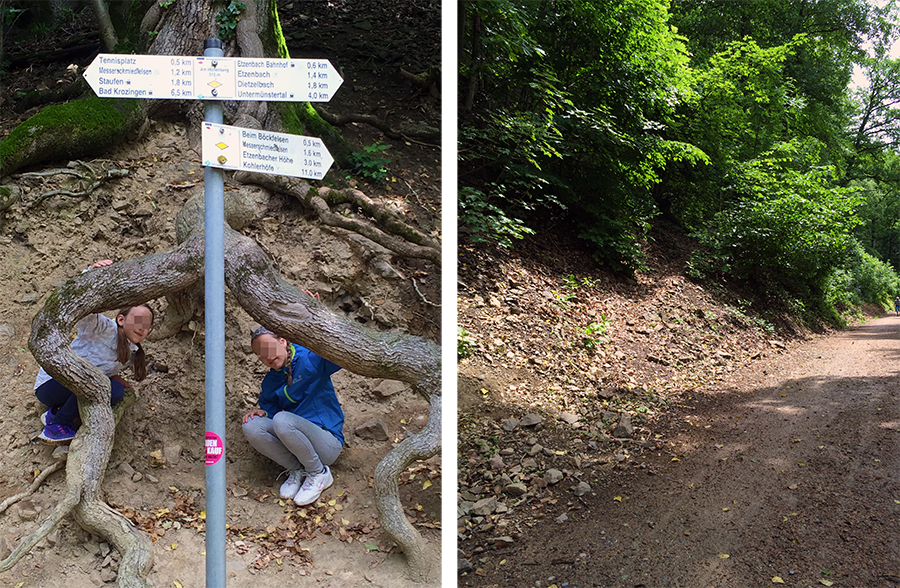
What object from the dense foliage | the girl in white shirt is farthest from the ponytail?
the dense foliage

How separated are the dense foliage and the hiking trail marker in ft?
5.91

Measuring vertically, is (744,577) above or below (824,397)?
below

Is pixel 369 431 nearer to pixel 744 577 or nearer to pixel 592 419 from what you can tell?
pixel 592 419

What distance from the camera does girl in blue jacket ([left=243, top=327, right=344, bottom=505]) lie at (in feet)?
9.42

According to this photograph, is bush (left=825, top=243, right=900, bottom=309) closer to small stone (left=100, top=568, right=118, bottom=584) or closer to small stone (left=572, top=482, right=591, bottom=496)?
small stone (left=572, top=482, right=591, bottom=496)

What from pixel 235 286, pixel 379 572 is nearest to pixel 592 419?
pixel 379 572

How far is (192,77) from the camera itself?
169cm

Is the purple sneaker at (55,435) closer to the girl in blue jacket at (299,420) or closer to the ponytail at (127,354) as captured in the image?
the ponytail at (127,354)

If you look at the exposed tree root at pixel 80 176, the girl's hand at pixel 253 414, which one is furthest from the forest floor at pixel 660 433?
the exposed tree root at pixel 80 176

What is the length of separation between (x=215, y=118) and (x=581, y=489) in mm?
2298

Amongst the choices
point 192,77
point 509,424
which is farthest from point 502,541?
point 192,77

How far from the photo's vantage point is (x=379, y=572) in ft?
8.62

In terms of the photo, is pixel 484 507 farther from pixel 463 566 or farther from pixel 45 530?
pixel 45 530

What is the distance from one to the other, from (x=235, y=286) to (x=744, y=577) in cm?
240
